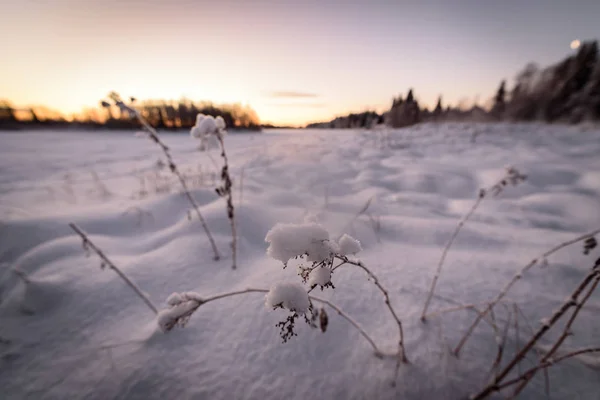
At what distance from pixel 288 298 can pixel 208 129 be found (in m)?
1.33

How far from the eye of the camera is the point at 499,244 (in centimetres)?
194

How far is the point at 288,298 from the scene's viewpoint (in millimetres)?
520

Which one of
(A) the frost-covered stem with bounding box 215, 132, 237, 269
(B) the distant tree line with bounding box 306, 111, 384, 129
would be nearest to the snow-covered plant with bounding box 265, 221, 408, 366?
(A) the frost-covered stem with bounding box 215, 132, 237, 269

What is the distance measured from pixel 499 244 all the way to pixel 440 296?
41.3 inches

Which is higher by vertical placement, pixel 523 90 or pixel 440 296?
pixel 523 90

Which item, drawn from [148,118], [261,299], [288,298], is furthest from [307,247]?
[148,118]

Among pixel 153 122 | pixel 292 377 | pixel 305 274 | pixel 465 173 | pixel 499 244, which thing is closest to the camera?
pixel 305 274

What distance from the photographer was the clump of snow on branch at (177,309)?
0.64 metres

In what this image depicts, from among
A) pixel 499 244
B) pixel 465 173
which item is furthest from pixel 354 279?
pixel 465 173

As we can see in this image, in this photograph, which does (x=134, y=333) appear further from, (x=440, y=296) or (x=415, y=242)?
(x=415, y=242)

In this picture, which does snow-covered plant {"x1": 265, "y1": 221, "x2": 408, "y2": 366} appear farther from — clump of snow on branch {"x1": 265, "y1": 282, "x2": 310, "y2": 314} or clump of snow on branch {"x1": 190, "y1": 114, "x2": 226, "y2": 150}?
clump of snow on branch {"x1": 190, "y1": 114, "x2": 226, "y2": 150}

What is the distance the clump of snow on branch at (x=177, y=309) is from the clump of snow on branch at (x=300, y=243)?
322 mm

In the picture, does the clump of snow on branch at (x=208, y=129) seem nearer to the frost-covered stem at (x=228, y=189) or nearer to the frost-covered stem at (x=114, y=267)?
the frost-covered stem at (x=228, y=189)

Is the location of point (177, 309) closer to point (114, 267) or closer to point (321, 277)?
point (321, 277)
